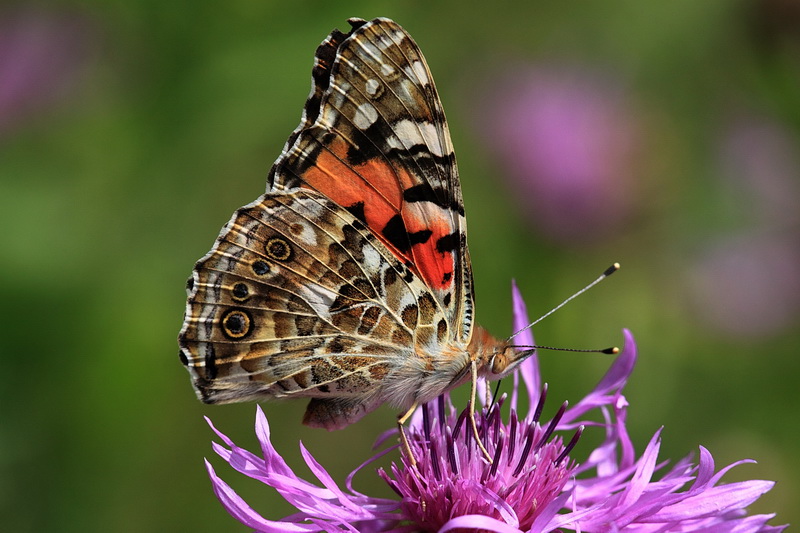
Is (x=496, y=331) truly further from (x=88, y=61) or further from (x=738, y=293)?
(x=88, y=61)

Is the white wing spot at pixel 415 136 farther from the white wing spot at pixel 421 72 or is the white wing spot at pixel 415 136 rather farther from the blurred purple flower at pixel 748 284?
the blurred purple flower at pixel 748 284

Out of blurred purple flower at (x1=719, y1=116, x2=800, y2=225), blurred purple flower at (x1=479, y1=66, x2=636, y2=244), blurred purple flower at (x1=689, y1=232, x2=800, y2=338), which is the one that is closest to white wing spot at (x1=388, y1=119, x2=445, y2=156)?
blurred purple flower at (x1=479, y1=66, x2=636, y2=244)

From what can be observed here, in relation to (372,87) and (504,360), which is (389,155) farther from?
(504,360)

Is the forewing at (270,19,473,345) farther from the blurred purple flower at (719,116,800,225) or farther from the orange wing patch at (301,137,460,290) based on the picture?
the blurred purple flower at (719,116,800,225)

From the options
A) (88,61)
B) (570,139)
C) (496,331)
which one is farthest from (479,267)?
(88,61)

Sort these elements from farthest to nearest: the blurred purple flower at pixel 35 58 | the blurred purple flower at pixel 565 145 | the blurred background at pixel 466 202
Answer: the blurred purple flower at pixel 565 145
the blurred purple flower at pixel 35 58
the blurred background at pixel 466 202

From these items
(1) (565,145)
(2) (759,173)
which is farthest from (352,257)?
(2) (759,173)

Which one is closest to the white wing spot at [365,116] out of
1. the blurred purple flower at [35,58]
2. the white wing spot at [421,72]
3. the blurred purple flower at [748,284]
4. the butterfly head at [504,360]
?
the white wing spot at [421,72]
